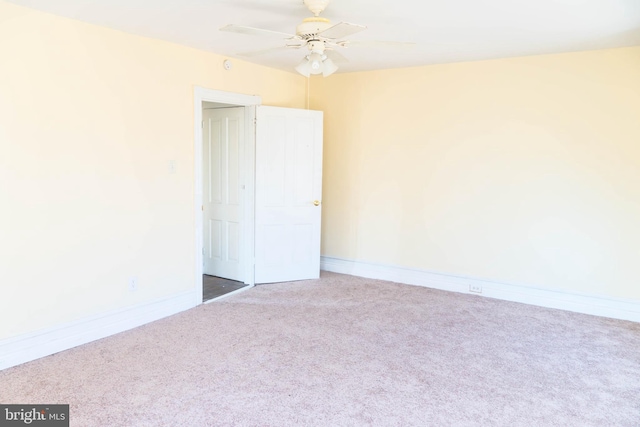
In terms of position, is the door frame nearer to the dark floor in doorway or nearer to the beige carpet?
the dark floor in doorway

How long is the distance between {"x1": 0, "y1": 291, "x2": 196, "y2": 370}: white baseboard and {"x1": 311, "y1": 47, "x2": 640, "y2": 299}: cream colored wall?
242cm

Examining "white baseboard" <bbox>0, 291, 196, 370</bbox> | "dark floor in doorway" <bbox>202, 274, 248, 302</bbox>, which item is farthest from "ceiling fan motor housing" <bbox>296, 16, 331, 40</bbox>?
"dark floor in doorway" <bbox>202, 274, 248, 302</bbox>

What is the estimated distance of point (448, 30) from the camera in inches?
140

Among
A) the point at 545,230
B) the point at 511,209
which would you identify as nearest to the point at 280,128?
the point at 511,209

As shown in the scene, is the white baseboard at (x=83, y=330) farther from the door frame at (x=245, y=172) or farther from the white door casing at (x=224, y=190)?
the white door casing at (x=224, y=190)

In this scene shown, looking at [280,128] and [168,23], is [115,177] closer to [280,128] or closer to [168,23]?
[168,23]

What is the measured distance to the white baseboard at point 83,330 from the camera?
312 centimetres

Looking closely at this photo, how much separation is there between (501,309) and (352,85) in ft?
10.4

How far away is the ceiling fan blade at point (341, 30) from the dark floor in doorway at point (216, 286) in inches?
120

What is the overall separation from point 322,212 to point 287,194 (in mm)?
817

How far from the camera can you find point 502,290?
4781 millimetres

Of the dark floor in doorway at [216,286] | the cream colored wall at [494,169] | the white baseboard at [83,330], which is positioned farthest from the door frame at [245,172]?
the cream colored wall at [494,169]

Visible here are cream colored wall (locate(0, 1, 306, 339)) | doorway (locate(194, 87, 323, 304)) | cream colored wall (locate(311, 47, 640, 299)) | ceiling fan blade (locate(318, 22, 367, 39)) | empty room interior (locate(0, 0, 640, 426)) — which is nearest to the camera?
ceiling fan blade (locate(318, 22, 367, 39))

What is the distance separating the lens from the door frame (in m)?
4.39
